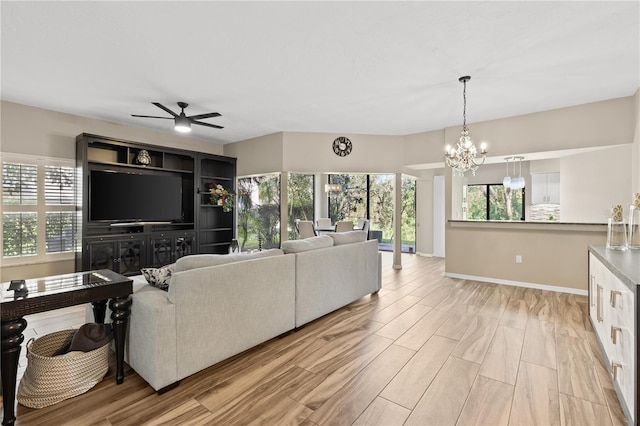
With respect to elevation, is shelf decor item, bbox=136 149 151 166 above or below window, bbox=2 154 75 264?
above

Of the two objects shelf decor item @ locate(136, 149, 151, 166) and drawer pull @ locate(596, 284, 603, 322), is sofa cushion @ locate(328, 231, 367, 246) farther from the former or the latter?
shelf decor item @ locate(136, 149, 151, 166)

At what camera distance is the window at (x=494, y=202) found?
739 centimetres

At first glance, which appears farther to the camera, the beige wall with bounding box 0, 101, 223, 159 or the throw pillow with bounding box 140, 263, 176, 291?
the beige wall with bounding box 0, 101, 223, 159

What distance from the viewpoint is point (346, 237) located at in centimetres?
372

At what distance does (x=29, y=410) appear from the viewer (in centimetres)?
180

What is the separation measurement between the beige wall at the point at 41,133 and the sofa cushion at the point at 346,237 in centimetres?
420

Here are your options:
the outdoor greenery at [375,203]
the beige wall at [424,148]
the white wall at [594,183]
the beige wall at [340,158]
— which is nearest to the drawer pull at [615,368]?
the white wall at [594,183]

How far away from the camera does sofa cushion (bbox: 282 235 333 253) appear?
9.72ft

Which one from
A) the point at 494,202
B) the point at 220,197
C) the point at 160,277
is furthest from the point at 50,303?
the point at 494,202

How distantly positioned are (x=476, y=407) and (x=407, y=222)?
668 centimetres

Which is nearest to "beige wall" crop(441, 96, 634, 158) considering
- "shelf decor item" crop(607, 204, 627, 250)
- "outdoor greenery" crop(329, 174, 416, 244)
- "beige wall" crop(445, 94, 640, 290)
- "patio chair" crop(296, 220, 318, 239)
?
"beige wall" crop(445, 94, 640, 290)

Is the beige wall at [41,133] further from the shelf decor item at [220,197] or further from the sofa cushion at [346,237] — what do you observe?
the sofa cushion at [346,237]

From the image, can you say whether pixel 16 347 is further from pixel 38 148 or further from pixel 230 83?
pixel 38 148

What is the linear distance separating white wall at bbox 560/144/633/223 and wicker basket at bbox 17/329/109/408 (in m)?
6.19
